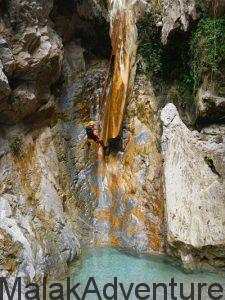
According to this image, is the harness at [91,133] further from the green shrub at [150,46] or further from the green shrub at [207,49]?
the green shrub at [207,49]

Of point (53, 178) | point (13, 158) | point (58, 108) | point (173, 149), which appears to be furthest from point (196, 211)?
point (58, 108)

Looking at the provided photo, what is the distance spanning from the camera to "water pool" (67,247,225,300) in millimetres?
8039

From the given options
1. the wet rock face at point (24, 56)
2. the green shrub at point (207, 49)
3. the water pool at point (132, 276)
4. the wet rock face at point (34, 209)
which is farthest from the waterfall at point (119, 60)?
the water pool at point (132, 276)

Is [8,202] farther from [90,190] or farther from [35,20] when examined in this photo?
[35,20]

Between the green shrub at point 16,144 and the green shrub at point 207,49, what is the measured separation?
5.09 m

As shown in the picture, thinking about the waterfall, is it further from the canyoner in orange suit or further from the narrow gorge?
the canyoner in orange suit

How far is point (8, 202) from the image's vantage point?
9.58 meters

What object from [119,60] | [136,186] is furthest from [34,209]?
[119,60]

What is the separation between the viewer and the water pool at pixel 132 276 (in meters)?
8.04

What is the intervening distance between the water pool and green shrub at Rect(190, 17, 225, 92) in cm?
509

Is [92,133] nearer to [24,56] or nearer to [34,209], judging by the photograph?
[24,56]

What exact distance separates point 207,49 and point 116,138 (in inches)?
146

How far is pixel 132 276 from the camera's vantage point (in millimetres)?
8820

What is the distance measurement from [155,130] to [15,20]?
4999 millimetres
